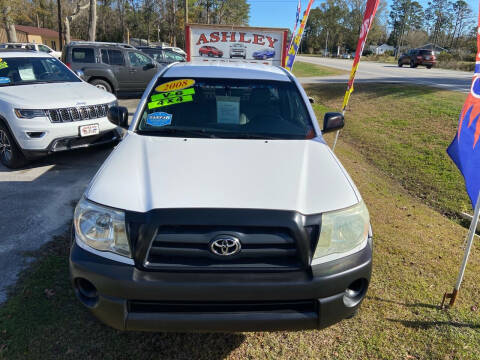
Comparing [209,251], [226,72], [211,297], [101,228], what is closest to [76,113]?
[226,72]

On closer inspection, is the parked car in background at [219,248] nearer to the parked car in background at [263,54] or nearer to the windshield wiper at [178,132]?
the windshield wiper at [178,132]

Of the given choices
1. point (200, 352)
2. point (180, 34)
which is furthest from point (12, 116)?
point (180, 34)

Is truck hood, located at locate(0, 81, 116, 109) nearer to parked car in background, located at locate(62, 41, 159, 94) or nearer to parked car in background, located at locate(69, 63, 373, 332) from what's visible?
parked car in background, located at locate(69, 63, 373, 332)

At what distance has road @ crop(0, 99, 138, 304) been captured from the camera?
3447 mm

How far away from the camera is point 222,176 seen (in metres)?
2.37

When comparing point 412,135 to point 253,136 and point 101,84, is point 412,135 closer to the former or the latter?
point 253,136

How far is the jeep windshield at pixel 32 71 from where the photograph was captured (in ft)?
20.5

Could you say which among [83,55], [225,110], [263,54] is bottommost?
[225,110]

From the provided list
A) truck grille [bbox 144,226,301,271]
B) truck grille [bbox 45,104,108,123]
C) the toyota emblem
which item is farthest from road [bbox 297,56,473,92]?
the toyota emblem

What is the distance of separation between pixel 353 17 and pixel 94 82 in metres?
95.7

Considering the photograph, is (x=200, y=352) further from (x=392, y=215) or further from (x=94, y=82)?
(x=94, y=82)

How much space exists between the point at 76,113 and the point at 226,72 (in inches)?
121

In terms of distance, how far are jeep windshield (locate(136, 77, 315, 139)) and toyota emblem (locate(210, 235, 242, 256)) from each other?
4.12ft

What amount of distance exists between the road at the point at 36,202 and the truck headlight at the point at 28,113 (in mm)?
882
